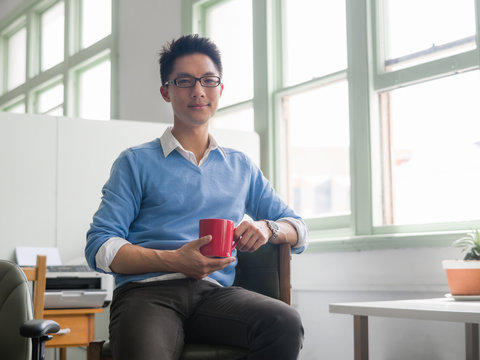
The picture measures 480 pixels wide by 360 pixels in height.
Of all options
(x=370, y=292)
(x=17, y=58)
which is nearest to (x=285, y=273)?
(x=370, y=292)

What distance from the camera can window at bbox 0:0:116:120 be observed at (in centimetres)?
575

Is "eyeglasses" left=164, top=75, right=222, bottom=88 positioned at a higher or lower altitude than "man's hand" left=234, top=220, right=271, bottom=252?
higher

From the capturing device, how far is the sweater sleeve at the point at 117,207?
1.64m

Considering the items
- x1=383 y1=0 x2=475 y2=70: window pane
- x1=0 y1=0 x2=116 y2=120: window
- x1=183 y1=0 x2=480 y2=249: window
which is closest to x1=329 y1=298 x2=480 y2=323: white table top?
x1=183 y1=0 x2=480 y2=249: window

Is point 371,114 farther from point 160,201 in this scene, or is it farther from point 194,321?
point 194,321

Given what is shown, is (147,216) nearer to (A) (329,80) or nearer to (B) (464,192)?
(B) (464,192)

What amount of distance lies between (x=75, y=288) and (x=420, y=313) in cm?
184

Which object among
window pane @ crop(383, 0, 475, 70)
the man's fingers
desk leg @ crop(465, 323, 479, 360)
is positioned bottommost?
desk leg @ crop(465, 323, 479, 360)

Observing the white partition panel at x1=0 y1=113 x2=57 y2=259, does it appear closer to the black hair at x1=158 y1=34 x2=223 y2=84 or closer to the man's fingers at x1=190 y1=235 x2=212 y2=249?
the black hair at x1=158 y1=34 x2=223 y2=84

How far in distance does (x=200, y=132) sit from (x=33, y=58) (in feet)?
17.9

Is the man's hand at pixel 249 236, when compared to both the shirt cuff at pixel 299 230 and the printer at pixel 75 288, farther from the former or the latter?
the printer at pixel 75 288

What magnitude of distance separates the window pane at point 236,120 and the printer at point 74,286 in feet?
4.57

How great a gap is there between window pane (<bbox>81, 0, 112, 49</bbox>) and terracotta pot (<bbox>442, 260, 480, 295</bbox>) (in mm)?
4116

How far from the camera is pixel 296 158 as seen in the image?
3791mm
